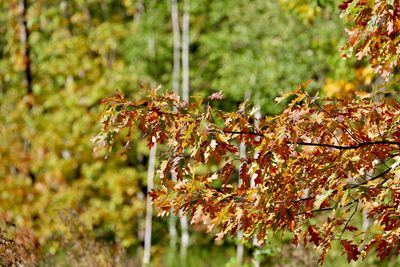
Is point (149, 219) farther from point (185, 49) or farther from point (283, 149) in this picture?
point (283, 149)

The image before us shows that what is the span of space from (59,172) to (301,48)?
181 inches

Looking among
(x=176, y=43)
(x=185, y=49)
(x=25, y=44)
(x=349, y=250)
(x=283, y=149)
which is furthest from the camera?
(x=176, y=43)

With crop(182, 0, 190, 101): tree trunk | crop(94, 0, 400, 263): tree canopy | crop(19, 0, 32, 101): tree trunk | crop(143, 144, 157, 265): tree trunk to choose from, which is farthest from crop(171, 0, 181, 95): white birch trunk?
crop(94, 0, 400, 263): tree canopy

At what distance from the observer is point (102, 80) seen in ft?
42.2

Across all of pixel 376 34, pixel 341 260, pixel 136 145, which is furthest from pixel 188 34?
pixel 376 34

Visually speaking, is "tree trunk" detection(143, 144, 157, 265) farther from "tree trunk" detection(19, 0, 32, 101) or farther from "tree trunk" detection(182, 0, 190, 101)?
"tree trunk" detection(19, 0, 32, 101)

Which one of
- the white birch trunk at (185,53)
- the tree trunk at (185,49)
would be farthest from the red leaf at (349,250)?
the tree trunk at (185,49)

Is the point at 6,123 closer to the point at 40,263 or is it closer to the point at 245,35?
the point at 245,35

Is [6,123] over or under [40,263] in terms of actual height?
over

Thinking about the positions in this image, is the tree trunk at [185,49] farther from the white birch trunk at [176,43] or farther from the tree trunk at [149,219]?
the tree trunk at [149,219]

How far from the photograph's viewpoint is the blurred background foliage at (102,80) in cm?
1212

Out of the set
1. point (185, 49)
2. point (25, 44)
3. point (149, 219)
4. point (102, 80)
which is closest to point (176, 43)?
point (185, 49)

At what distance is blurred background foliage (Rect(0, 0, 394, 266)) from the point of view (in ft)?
39.8

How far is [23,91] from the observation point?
43.7ft
